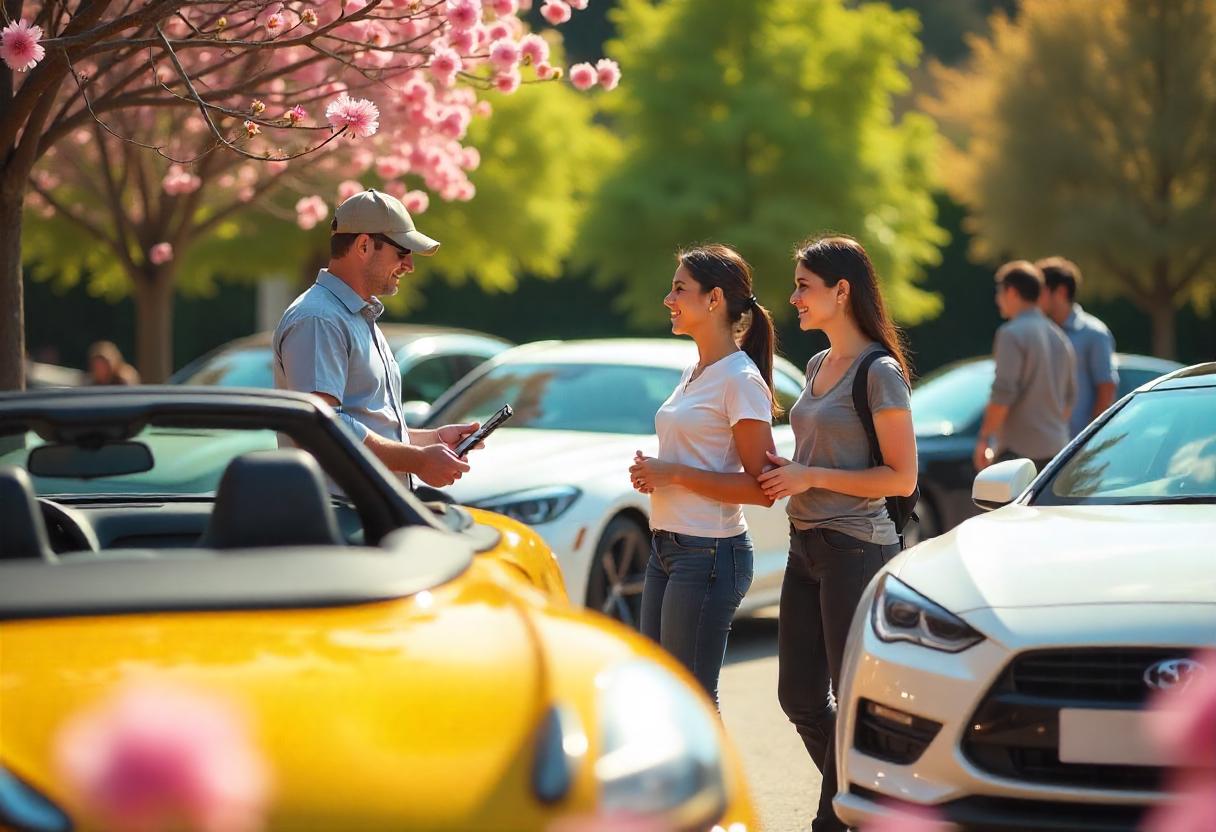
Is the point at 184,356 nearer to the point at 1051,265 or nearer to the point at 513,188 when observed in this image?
the point at 513,188

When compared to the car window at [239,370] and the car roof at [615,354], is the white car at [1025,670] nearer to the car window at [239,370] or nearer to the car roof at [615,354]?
the car roof at [615,354]

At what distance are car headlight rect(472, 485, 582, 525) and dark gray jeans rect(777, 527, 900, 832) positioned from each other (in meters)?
2.64

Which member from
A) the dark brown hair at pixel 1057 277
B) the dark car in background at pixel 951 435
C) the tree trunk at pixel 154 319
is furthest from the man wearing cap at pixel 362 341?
the tree trunk at pixel 154 319

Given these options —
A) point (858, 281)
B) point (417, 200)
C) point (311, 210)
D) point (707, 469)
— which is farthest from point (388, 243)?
point (311, 210)

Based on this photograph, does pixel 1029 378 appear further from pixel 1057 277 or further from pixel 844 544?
pixel 844 544

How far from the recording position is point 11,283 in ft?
25.5

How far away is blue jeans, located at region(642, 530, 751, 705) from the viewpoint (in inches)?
206

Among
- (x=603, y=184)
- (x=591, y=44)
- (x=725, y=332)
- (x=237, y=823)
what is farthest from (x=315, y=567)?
(x=591, y=44)

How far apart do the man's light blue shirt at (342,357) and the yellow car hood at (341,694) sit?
190cm

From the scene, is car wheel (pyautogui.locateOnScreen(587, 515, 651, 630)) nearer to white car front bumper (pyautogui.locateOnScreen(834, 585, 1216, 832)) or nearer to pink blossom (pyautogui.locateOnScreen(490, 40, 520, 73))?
pink blossom (pyautogui.locateOnScreen(490, 40, 520, 73))

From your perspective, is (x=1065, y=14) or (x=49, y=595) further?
(x=1065, y=14)

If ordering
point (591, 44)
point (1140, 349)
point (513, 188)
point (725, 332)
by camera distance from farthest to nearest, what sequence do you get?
point (591, 44)
point (1140, 349)
point (513, 188)
point (725, 332)

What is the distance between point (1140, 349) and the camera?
103ft

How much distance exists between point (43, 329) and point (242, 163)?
21.3m
